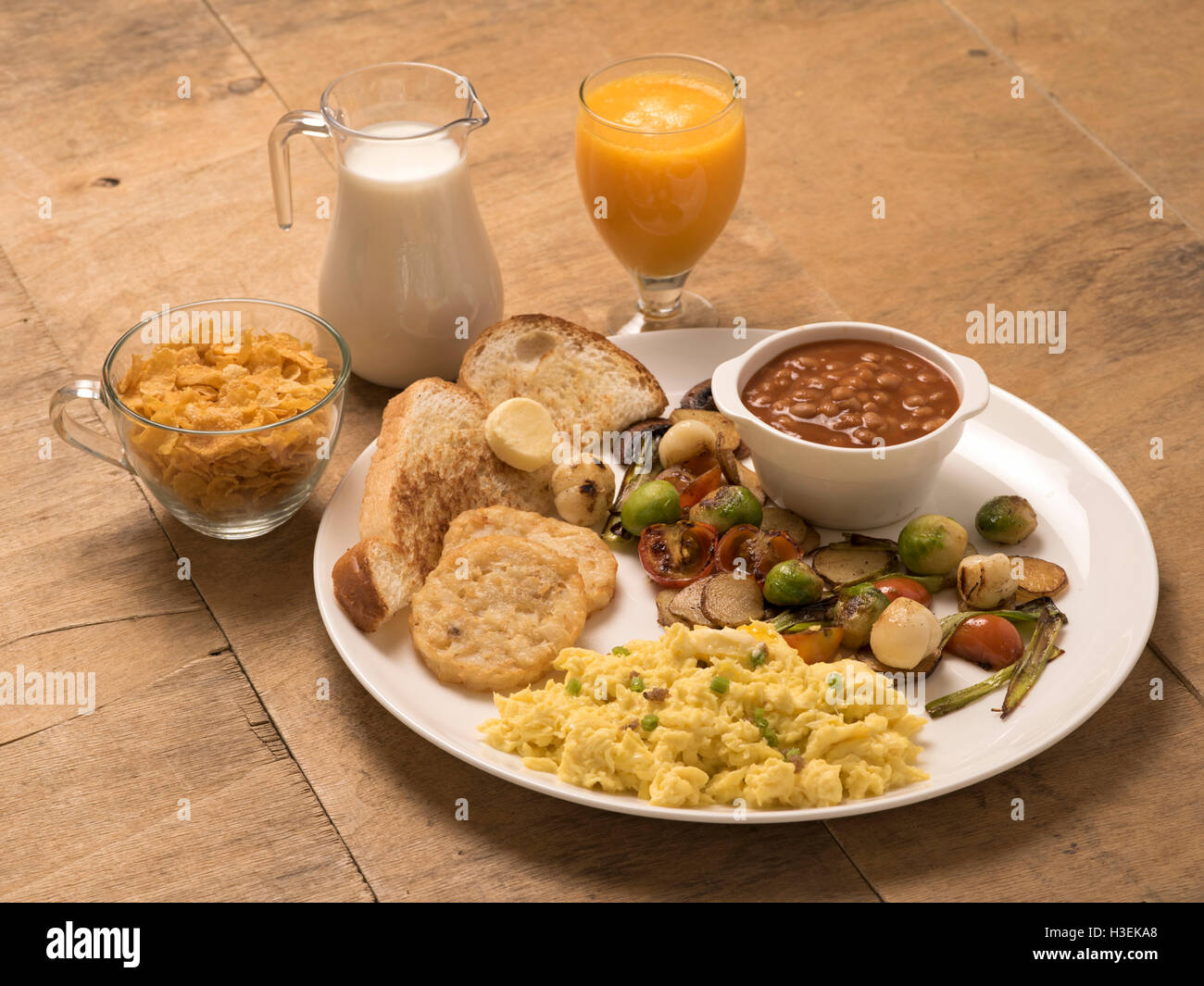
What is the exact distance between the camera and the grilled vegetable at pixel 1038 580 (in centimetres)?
252

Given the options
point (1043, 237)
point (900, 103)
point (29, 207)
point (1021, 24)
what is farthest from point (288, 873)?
point (1021, 24)

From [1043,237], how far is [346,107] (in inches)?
74.7

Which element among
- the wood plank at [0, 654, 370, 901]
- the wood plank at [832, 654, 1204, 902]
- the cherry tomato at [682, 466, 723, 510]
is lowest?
the wood plank at [0, 654, 370, 901]

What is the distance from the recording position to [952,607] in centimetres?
254

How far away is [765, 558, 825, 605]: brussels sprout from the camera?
2.46 m

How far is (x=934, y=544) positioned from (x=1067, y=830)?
599 millimetres

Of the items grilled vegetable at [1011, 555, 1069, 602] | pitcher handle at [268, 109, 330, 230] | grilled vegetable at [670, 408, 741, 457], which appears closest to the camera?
grilled vegetable at [1011, 555, 1069, 602]

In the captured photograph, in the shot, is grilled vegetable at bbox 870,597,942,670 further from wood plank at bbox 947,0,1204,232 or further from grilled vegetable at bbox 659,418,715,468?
wood plank at bbox 947,0,1204,232

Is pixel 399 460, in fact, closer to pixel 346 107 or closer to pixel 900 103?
pixel 346 107

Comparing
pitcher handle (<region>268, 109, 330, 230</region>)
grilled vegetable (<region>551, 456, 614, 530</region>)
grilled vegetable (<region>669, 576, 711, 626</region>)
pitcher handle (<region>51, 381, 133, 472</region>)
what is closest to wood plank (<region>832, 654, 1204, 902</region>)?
grilled vegetable (<region>669, 576, 711, 626</region>)

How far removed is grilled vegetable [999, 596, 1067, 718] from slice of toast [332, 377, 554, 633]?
3.33 feet

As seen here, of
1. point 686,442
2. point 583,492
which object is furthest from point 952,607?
point 583,492

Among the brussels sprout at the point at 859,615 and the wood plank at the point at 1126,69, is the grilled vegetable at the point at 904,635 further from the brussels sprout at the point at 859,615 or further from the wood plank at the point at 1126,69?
the wood plank at the point at 1126,69

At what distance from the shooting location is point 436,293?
3064mm
